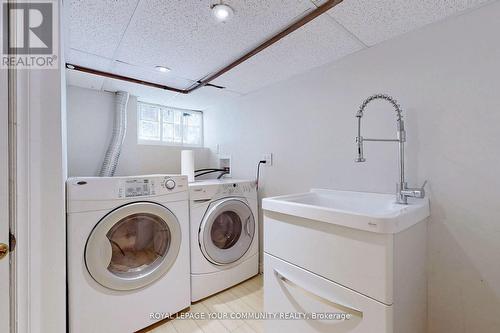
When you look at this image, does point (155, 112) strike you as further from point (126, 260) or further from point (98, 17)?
point (126, 260)

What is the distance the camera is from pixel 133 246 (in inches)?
56.9

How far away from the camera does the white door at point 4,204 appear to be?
2.21 ft

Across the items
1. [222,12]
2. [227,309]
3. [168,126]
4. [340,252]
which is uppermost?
[222,12]

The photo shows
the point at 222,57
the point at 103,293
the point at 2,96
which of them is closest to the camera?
the point at 2,96

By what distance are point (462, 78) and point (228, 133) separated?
1.93 m

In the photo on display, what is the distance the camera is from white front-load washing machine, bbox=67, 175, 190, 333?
114cm

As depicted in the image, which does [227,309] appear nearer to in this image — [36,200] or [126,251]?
[126,251]

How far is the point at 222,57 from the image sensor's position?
1.48 meters

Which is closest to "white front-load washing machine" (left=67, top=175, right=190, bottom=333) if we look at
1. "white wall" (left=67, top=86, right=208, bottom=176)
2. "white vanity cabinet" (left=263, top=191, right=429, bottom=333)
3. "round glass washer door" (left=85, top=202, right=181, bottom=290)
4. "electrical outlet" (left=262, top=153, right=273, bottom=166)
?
"round glass washer door" (left=85, top=202, right=181, bottom=290)

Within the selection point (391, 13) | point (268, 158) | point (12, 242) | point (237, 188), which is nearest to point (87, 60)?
point (12, 242)

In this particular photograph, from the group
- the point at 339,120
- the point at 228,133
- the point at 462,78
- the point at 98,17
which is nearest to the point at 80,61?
the point at 98,17

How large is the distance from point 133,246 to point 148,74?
1349 mm

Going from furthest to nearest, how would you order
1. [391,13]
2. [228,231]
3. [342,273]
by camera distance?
[228,231]
[391,13]
[342,273]

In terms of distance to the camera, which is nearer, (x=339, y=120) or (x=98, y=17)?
(x=98, y=17)
